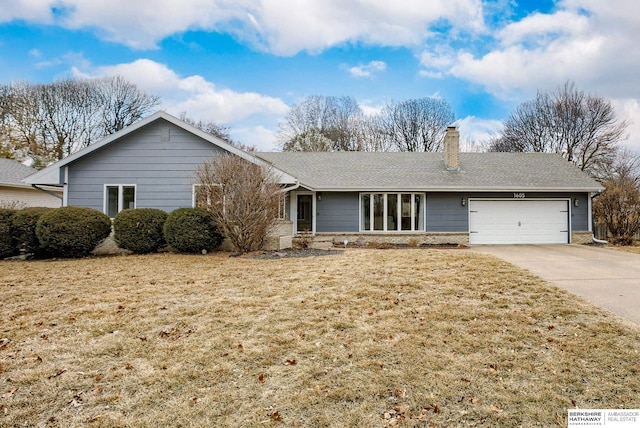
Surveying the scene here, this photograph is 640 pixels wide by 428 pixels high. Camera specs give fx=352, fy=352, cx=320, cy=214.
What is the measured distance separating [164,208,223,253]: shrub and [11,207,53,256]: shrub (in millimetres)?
3581

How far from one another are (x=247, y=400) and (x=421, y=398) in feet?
4.85

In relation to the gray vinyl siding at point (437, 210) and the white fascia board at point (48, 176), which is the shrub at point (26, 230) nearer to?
the white fascia board at point (48, 176)

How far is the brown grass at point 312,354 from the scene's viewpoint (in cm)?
286

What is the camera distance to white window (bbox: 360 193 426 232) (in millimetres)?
14219

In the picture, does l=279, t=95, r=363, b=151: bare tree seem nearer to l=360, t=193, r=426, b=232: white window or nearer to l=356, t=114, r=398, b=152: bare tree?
l=356, t=114, r=398, b=152: bare tree

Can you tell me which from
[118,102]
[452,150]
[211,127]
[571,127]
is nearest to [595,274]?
[452,150]

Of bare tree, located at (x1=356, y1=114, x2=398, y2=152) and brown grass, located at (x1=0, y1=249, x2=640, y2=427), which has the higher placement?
bare tree, located at (x1=356, y1=114, x2=398, y2=152)

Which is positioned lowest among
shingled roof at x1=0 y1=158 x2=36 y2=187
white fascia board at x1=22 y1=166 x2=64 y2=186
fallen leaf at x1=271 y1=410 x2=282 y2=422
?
fallen leaf at x1=271 y1=410 x2=282 y2=422

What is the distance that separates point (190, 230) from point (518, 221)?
1251 cm

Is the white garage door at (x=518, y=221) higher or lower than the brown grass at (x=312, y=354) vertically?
higher

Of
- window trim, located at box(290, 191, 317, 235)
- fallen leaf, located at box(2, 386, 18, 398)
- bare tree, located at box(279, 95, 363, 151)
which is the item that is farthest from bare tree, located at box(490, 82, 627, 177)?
fallen leaf, located at box(2, 386, 18, 398)

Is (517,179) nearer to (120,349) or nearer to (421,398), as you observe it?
(421,398)

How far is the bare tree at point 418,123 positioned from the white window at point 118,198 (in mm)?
23592

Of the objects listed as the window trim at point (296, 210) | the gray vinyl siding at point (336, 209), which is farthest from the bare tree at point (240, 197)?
the gray vinyl siding at point (336, 209)
